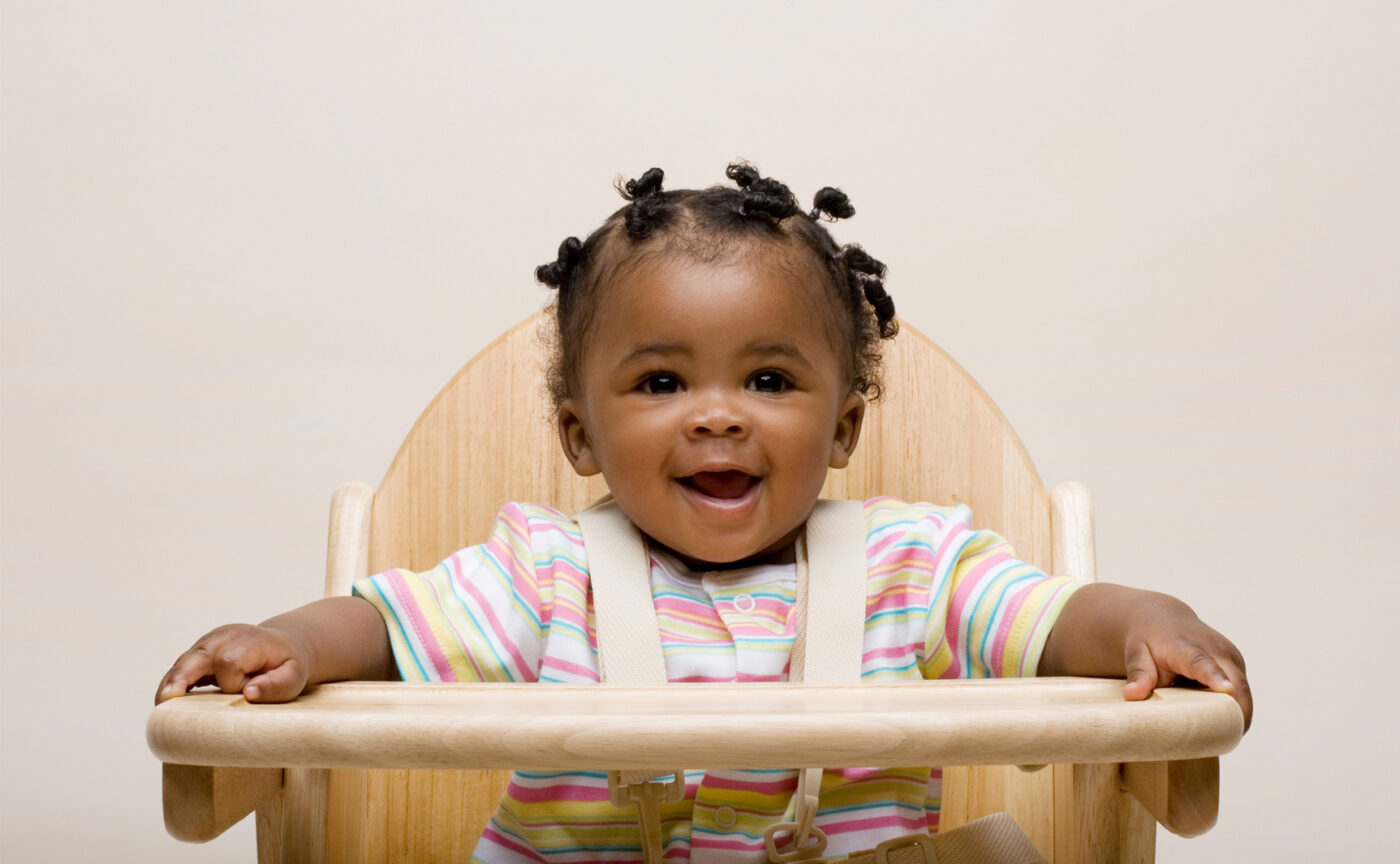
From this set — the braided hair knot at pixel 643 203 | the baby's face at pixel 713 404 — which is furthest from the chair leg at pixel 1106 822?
the braided hair knot at pixel 643 203

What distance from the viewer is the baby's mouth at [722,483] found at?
1.09m

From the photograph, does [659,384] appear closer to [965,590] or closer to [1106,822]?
[965,590]

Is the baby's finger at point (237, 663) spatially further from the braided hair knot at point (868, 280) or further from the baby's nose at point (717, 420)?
the braided hair knot at point (868, 280)

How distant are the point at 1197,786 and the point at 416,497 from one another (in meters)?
0.70

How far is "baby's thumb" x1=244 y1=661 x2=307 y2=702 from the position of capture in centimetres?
81

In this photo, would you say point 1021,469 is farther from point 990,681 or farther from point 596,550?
point 990,681

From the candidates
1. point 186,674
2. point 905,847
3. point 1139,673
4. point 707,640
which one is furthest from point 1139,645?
point 186,674

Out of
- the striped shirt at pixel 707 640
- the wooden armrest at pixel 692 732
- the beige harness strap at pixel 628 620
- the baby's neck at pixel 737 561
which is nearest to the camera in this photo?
the wooden armrest at pixel 692 732

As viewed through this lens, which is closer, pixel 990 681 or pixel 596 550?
pixel 990 681

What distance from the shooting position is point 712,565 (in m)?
1.15

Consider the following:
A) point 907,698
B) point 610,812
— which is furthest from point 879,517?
point 907,698

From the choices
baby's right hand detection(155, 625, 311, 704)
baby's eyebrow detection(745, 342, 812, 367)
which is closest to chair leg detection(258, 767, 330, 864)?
baby's right hand detection(155, 625, 311, 704)

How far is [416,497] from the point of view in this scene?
131 centimetres

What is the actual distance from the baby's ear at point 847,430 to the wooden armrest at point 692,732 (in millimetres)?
460
